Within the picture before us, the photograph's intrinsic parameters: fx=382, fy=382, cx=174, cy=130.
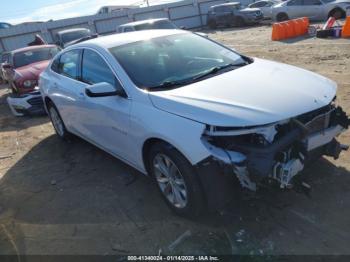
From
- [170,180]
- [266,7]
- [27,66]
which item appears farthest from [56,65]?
[266,7]

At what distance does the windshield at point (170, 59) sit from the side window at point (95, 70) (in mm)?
191

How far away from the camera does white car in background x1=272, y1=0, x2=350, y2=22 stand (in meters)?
18.2

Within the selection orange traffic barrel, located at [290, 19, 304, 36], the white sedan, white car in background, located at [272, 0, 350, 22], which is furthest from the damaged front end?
white car in background, located at [272, 0, 350, 22]

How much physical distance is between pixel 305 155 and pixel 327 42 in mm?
10352

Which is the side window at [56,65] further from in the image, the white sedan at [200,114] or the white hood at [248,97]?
the white hood at [248,97]

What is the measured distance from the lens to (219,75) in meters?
3.97

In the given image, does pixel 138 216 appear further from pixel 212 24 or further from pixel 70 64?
pixel 212 24

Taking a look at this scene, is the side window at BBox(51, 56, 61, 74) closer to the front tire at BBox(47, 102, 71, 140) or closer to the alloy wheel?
the front tire at BBox(47, 102, 71, 140)

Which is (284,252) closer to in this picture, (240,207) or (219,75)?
(240,207)

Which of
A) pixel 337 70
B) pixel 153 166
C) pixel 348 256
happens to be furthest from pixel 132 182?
pixel 337 70

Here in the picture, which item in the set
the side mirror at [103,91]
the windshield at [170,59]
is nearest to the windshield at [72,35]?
the windshield at [170,59]

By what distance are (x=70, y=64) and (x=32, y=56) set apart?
664 centimetres

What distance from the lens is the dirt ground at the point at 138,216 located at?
130 inches

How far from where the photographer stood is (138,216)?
12.9ft
